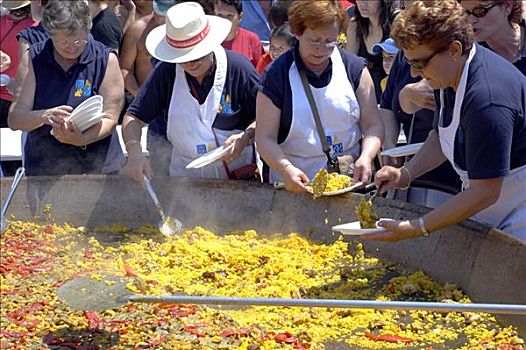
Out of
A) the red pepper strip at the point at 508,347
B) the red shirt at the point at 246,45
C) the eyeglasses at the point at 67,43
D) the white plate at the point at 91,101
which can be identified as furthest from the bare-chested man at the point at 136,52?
the red pepper strip at the point at 508,347

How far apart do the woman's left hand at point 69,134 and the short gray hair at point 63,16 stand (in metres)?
0.65

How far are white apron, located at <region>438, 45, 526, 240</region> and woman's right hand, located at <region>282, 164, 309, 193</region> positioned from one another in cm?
106

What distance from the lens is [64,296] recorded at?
531cm

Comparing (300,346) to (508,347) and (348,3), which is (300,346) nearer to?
(508,347)

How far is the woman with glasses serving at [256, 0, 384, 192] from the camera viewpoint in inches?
226

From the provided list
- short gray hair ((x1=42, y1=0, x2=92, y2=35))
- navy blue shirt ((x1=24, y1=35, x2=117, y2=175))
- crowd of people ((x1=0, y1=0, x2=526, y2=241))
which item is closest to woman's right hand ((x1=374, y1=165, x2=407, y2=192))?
crowd of people ((x1=0, y1=0, x2=526, y2=241))

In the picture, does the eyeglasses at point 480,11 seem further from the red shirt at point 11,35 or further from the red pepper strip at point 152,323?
the red shirt at point 11,35

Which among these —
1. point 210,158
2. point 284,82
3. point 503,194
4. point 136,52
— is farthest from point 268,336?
point 136,52

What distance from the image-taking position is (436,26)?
437 cm

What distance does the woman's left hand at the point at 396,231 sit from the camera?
4.77m

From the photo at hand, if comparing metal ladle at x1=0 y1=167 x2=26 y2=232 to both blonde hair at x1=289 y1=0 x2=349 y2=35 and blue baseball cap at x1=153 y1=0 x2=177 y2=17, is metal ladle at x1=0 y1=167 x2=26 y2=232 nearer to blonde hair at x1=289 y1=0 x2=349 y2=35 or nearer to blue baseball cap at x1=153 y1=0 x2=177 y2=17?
blue baseball cap at x1=153 y1=0 x2=177 y2=17

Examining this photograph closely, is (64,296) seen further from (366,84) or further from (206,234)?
(366,84)

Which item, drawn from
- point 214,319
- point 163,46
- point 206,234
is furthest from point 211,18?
point 214,319

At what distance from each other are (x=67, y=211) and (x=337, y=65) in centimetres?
229
